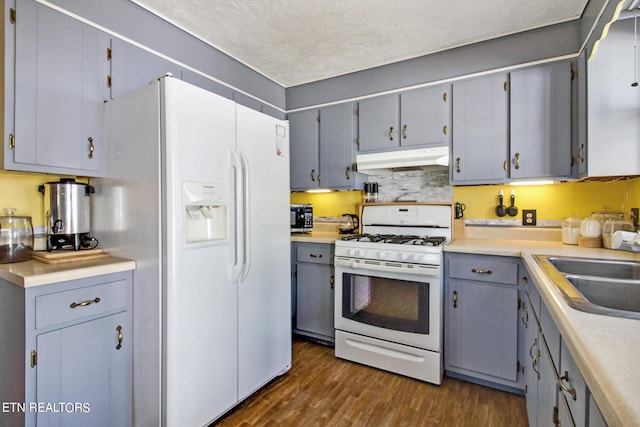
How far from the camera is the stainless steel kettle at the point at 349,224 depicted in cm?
308

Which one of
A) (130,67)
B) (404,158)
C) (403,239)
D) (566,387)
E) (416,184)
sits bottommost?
(566,387)

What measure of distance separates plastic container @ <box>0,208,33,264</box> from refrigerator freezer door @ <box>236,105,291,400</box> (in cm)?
115

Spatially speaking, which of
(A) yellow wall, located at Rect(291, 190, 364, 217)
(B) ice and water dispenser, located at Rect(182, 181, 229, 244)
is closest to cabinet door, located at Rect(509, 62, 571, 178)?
(A) yellow wall, located at Rect(291, 190, 364, 217)

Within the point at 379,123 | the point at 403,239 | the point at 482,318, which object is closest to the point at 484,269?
the point at 482,318

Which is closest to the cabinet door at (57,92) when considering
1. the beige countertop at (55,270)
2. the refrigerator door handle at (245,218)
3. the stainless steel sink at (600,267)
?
the beige countertop at (55,270)

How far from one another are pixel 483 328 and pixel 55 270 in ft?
8.10

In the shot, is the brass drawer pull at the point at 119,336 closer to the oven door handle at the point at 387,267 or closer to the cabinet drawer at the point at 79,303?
the cabinet drawer at the point at 79,303

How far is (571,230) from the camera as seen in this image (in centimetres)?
220

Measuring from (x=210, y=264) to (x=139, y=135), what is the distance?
0.77 m

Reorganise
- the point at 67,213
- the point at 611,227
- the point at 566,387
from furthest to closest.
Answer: the point at 611,227 → the point at 67,213 → the point at 566,387

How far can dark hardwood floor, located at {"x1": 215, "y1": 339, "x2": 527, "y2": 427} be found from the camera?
5.90 feet

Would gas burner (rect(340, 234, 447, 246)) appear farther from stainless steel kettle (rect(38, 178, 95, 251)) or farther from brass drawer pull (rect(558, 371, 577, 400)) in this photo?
stainless steel kettle (rect(38, 178, 95, 251))

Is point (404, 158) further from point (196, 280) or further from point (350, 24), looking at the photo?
point (196, 280)

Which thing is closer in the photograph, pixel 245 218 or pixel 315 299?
pixel 245 218
